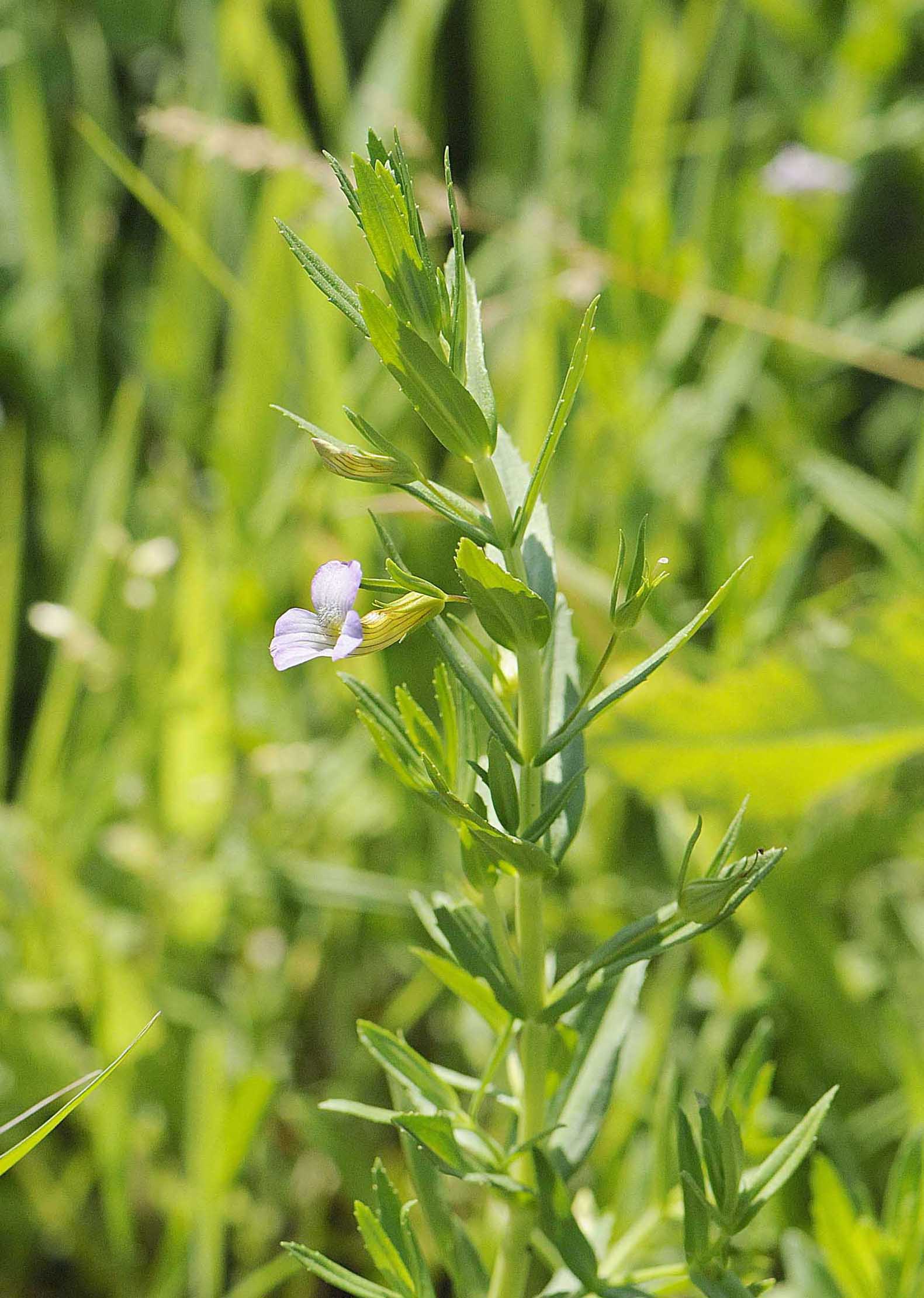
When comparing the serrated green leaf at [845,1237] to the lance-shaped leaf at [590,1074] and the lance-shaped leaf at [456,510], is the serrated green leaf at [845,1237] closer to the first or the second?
the lance-shaped leaf at [590,1074]

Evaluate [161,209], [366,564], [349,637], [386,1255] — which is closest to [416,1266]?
[386,1255]

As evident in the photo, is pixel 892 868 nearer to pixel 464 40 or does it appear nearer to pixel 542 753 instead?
pixel 542 753

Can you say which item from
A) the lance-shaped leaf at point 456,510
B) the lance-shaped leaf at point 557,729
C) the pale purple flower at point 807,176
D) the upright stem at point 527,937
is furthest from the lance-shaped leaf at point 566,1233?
the pale purple flower at point 807,176

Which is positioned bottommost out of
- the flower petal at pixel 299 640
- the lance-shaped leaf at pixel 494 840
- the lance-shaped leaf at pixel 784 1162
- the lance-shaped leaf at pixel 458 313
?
the lance-shaped leaf at pixel 784 1162

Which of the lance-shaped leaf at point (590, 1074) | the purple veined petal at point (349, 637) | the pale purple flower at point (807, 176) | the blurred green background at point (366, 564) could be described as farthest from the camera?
the pale purple flower at point (807, 176)

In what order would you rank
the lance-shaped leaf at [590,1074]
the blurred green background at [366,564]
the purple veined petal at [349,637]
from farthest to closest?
1. the blurred green background at [366,564]
2. the lance-shaped leaf at [590,1074]
3. the purple veined petal at [349,637]

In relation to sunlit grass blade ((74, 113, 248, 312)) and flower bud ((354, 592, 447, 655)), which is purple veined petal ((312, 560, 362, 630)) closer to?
flower bud ((354, 592, 447, 655))

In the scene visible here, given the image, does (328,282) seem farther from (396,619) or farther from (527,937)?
(527,937)
